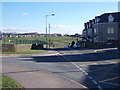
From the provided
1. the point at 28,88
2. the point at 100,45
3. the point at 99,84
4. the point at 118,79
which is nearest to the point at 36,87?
the point at 28,88

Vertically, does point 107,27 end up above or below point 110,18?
below

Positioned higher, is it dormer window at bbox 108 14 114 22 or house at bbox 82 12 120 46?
dormer window at bbox 108 14 114 22

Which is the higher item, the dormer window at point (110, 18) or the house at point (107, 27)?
the dormer window at point (110, 18)

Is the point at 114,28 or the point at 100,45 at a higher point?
the point at 114,28

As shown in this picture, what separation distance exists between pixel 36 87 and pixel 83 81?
3063mm

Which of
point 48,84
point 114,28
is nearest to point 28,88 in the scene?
point 48,84

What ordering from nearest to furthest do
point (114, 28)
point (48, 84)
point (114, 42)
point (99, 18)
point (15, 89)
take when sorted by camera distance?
point (15, 89) → point (48, 84) → point (114, 42) → point (114, 28) → point (99, 18)

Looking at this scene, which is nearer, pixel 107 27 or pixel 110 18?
pixel 110 18

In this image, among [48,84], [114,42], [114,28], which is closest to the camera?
[48,84]

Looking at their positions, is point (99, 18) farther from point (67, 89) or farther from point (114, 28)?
point (67, 89)

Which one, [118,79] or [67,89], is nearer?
[67,89]

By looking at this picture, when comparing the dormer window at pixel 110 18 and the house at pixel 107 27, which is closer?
the house at pixel 107 27

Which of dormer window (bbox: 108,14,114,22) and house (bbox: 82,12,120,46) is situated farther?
dormer window (bbox: 108,14,114,22)

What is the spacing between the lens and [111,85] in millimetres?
11820
